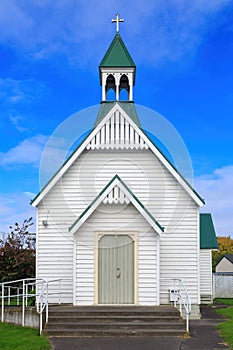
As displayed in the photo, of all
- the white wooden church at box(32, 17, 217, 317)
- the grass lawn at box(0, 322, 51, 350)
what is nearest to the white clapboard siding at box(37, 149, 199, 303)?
the white wooden church at box(32, 17, 217, 317)

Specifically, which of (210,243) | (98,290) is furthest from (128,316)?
(210,243)

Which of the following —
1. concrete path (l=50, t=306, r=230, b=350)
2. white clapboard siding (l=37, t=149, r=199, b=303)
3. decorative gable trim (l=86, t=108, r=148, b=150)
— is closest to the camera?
concrete path (l=50, t=306, r=230, b=350)

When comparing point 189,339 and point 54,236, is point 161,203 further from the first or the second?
point 189,339

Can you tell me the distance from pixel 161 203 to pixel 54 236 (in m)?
4.18

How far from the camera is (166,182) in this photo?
63.0ft

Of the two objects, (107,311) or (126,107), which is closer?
(107,311)

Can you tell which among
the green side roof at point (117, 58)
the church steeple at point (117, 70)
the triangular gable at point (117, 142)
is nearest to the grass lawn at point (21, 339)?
the triangular gable at point (117, 142)

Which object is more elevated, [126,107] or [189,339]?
[126,107]

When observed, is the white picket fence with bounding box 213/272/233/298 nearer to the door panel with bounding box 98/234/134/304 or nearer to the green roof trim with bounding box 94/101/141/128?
the green roof trim with bounding box 94/101/141/128

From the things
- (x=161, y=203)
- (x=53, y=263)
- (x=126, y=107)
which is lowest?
(x=53, y=263)

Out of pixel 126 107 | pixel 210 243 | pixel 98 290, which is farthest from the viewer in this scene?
pixel 210 243

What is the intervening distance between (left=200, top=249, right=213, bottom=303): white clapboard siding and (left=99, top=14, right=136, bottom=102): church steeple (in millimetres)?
9762

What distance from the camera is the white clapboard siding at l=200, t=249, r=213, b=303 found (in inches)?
1028

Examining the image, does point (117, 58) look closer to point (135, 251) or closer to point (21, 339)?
point (135, 251)
